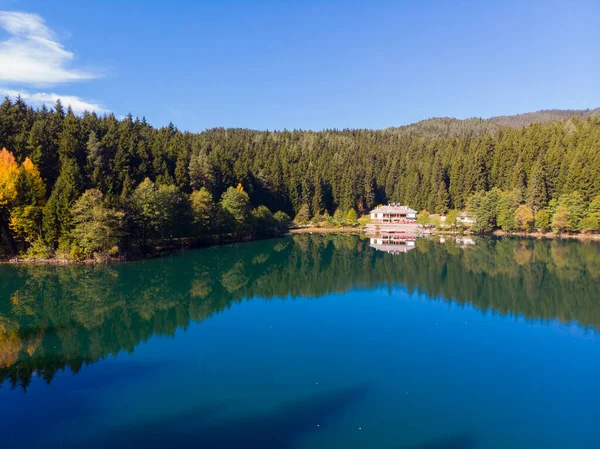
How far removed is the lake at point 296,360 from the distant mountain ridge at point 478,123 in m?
117

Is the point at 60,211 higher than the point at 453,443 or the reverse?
higher

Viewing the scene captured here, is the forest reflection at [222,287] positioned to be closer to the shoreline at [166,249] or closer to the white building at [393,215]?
the shoreline at [166,249]

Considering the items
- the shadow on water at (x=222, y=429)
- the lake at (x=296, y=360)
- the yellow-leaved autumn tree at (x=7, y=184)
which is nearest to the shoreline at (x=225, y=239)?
the lake at (x=296, y=360)

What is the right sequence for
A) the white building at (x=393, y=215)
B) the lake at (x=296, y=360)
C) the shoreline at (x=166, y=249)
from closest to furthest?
1. the lake at (x=296, y=360)
2. the shoreline at (x=166, y=249)
3. the white building at (x=393, y=215)

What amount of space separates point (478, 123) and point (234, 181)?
13146 centimetres

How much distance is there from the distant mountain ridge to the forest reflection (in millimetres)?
103621

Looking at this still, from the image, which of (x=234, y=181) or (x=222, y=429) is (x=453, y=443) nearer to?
(x=222, y=429)

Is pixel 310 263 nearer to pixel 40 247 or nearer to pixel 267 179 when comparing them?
pixel 40 247

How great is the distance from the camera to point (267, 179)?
67438mm

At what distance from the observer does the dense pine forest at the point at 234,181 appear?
98.6 feet

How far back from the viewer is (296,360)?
13672mm

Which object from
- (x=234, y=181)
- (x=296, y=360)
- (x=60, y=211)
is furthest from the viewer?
(x=234, y=181)

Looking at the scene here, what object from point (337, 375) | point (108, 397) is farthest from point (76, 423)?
point (337, 375)

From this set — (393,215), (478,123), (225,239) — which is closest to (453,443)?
(225,239)
